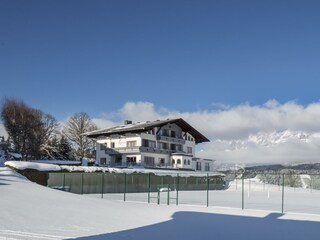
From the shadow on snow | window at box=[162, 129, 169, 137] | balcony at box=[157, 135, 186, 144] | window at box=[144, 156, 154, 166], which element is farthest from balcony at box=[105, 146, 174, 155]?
the shadow on snow

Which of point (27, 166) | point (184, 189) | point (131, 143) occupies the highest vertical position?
point (131, 143)

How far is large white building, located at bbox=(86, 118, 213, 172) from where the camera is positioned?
67375mm


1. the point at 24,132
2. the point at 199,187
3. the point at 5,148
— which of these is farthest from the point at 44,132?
the point at 199,187

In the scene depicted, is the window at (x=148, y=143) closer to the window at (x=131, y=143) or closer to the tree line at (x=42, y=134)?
the window at (x=131, y=143)

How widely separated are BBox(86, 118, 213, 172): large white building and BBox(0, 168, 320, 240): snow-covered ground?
148 feet

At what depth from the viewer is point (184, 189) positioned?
172 feet

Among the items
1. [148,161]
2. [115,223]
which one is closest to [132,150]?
[148,161]

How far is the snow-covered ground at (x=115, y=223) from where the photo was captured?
41.3ft

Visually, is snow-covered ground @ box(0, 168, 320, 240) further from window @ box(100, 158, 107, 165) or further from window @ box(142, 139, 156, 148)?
window @ box(100, 158, 107, 165)

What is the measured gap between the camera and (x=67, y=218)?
50.9 ft

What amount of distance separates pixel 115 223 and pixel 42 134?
206 ft

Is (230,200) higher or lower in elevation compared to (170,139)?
lower

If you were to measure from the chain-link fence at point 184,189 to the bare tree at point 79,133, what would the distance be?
30.1 metres

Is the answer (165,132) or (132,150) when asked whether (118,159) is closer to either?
(132,150)
